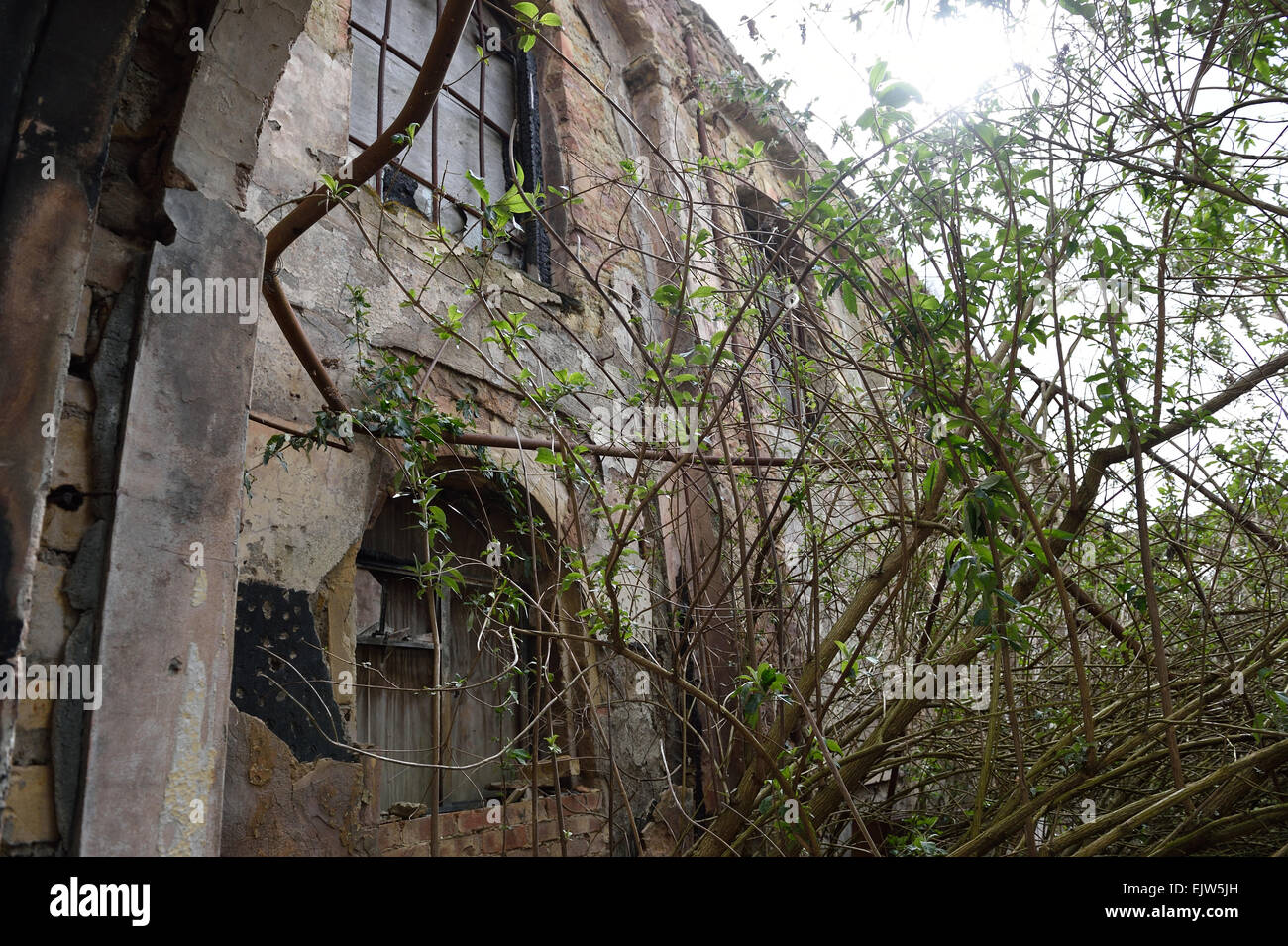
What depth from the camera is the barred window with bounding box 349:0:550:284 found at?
4406 millimetres

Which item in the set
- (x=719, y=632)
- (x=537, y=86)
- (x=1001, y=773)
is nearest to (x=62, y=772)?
(x=1001, y=773)

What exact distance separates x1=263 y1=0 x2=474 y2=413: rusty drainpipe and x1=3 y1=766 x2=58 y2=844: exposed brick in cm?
143

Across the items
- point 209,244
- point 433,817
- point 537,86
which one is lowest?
point 433,817

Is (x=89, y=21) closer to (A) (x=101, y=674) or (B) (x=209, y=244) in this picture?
(B) (x=209, y=244)

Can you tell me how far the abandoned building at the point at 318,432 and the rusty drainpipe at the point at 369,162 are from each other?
0.05 feet

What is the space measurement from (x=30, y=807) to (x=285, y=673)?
153cm

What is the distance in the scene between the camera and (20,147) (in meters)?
1.60

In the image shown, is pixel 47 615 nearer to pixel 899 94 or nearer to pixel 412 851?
pixel 412 851

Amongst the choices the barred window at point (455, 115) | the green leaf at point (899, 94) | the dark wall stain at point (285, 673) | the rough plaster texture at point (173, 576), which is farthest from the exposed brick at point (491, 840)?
the green leaf at point (899, 94)

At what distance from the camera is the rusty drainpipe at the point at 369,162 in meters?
2.15

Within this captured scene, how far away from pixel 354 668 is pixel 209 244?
191 centimetres

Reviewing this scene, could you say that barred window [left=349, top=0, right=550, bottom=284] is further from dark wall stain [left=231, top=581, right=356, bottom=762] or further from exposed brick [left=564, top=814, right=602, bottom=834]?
exposed brick [left=564, top=814, right=602, bottom=834]

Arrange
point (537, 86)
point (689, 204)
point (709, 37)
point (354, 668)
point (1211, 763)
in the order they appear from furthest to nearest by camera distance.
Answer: point (709, 37) < point (537, 86) < point (354, 668) < point (1211, 763) < point (689, 204)

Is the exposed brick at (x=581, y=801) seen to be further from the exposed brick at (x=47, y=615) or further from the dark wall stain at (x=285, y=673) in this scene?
the exposed brick at (x=47, y=615)
